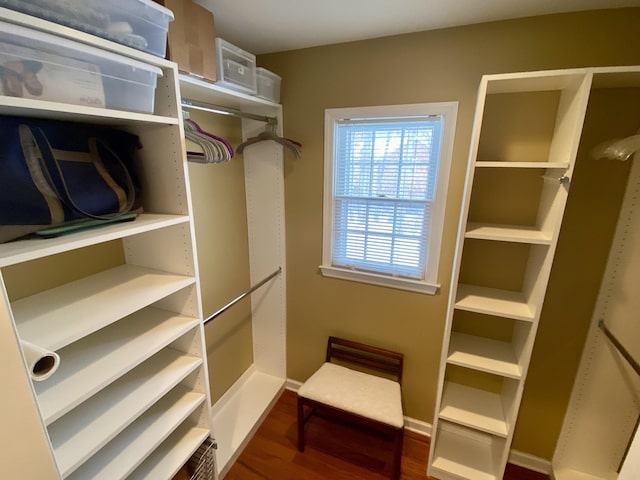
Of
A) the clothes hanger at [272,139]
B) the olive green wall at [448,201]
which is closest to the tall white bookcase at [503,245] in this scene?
the olive green wall at [448,201]

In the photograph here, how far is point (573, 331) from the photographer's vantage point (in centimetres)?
158

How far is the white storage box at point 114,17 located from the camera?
694 millimetres

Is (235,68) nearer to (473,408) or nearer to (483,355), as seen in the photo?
(483,355)

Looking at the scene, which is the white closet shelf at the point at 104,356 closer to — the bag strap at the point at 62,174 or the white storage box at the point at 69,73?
the bag strap at the point at 62,174

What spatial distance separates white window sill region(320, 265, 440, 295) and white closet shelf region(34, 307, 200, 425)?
1.00 metres

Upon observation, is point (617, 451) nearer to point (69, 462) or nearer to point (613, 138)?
point (613, 138)

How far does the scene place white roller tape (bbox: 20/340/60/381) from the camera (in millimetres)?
658

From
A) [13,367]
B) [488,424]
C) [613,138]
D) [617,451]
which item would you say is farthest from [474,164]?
[617,451]

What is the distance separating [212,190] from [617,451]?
269 cm

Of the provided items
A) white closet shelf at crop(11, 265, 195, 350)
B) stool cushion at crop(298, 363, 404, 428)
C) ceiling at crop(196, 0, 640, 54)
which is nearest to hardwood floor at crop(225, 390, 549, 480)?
stool cushion at crop(298, 363, 404, 428)

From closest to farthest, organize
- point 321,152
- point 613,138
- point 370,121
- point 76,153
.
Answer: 1. point 76,153
2. point 613,138
3. point 370,121
4. point 321,152

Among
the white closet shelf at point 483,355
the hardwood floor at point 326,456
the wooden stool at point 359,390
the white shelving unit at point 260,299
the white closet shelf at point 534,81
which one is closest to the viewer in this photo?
the white closet shelf at point 534,81

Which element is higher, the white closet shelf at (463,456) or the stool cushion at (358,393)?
the stool cushion at (358,393)

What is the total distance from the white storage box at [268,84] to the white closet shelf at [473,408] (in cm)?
209
